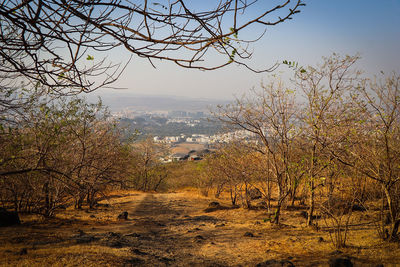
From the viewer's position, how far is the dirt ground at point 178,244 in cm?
519

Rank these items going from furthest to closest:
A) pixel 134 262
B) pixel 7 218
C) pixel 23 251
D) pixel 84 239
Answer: pixel 7 218, pixel 84 239, pixel 134 262, pixel 23 251

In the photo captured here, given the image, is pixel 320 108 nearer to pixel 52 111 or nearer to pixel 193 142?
pixel 52 111

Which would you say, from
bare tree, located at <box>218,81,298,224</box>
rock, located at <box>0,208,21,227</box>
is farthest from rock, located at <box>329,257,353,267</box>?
rock, located at <box>0,208,21,227</box>

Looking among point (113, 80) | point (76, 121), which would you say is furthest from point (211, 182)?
point (113, 80)

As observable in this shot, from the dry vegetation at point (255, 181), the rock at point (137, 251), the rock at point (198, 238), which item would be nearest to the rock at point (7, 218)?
the dry vegetation at point (255, 181)

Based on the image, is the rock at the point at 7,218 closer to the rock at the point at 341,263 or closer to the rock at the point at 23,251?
the rock at the point at 23,251

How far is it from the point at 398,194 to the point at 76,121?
11491mm

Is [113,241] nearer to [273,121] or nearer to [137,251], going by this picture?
[137,251]

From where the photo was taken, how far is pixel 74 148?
31.2 feet

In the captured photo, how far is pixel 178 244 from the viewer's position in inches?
301

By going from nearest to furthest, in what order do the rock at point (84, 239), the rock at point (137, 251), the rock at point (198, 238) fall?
the rock at point (137, 251)
the rock at point (84, 239)
the rock at point (198, 238)

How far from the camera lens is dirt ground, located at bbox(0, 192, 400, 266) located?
5188mm

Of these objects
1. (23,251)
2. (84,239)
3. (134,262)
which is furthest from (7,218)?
(134,262)

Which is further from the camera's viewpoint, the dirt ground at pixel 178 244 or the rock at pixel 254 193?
the rock at pixel 254 193
